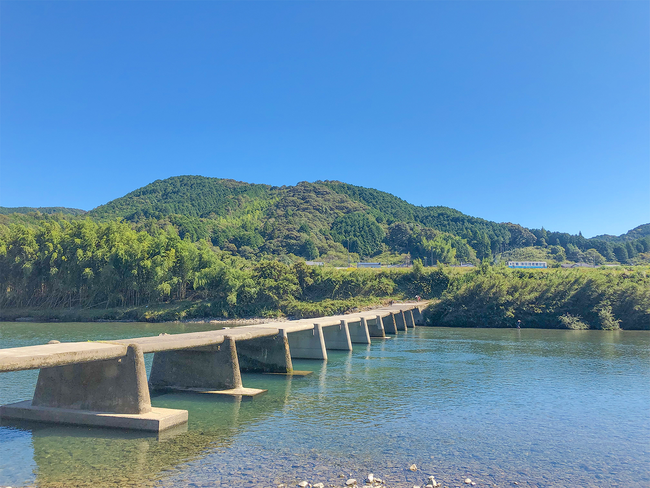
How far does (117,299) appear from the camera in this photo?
67188 mm

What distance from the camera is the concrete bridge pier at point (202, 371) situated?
59.6 feet

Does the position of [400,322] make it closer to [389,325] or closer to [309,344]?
[389,325]

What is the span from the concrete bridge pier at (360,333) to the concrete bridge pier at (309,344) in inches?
359

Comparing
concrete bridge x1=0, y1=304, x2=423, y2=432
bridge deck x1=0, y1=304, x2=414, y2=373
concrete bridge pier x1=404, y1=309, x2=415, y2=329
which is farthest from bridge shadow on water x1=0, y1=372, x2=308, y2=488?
concrete bridge pier x1=404, y1=309, x2=415, y2=329

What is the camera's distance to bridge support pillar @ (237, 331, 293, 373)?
23.4 metres

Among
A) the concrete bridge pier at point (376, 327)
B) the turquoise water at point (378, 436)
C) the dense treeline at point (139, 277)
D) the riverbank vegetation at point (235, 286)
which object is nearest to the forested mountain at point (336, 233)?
the dense treeline at point (139, 277)

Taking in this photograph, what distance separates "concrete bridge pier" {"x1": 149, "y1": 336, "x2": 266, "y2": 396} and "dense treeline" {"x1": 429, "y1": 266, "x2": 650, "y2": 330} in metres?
43.9

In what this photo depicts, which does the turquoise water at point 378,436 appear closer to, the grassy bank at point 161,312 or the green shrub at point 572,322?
the green shrub at point 572,322

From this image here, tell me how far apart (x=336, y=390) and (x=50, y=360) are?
38.5 feet

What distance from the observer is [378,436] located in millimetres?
13594

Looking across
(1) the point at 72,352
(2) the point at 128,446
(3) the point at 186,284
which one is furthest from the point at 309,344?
(3) the point at 186,284

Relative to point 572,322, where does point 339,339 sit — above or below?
above

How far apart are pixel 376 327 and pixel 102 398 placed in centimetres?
3127

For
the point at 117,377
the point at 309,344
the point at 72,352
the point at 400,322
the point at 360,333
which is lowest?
the point at 400,322
